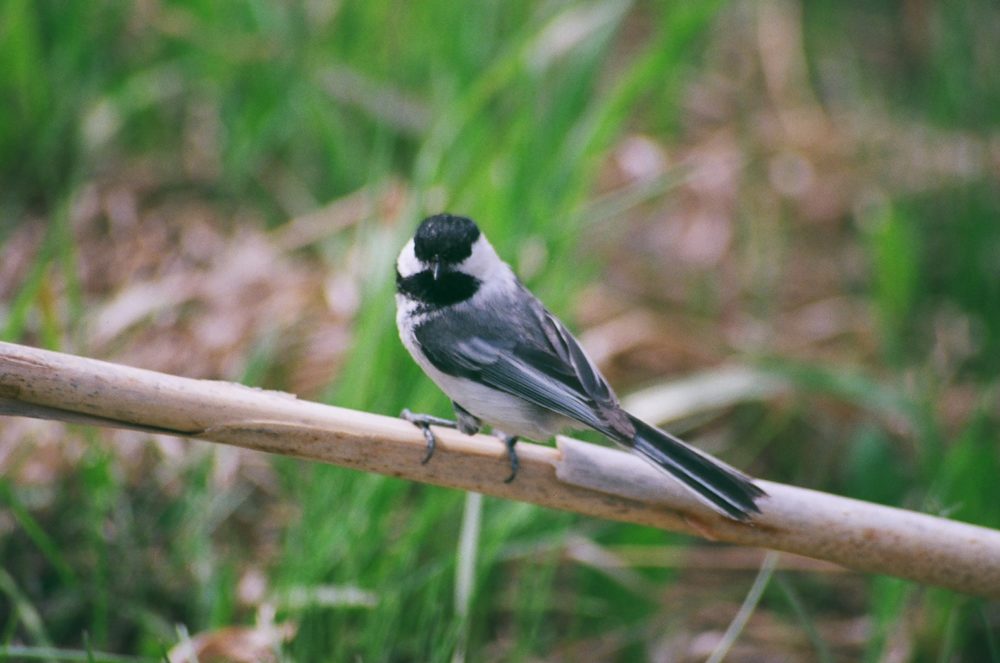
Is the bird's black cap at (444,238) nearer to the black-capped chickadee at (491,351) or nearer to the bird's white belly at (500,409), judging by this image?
the black-capped chickadee at (491,351)

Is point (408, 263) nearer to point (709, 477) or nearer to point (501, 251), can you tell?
point (501, 251)

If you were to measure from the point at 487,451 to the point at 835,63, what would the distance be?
4191 millimetres

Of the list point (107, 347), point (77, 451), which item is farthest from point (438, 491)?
point (107, 347)

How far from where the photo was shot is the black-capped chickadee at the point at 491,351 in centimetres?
203

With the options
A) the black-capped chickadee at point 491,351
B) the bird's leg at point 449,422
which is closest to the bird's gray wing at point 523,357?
the black-capped chickadee at point 491,351

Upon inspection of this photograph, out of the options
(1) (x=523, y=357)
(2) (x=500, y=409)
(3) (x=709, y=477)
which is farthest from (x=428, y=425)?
(3) (x=709, y=477)

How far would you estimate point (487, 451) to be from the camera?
1984 millimetres

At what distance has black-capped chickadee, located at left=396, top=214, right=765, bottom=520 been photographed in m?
2.03

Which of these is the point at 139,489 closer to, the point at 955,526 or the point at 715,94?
the point at 955,526

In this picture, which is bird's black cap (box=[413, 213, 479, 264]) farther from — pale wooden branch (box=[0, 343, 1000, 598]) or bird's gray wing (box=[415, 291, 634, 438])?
pale wooden branch (box=[0, 343, 1000, 598])

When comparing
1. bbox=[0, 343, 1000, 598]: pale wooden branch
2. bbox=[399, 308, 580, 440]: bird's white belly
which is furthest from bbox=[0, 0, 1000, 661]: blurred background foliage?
bbox=[399, 308, 580, 440]: bird's white belly

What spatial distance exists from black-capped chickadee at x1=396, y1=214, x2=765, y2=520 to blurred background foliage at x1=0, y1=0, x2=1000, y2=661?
299mm

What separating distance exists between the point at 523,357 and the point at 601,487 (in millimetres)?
386

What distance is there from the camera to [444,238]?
7.19 feet
